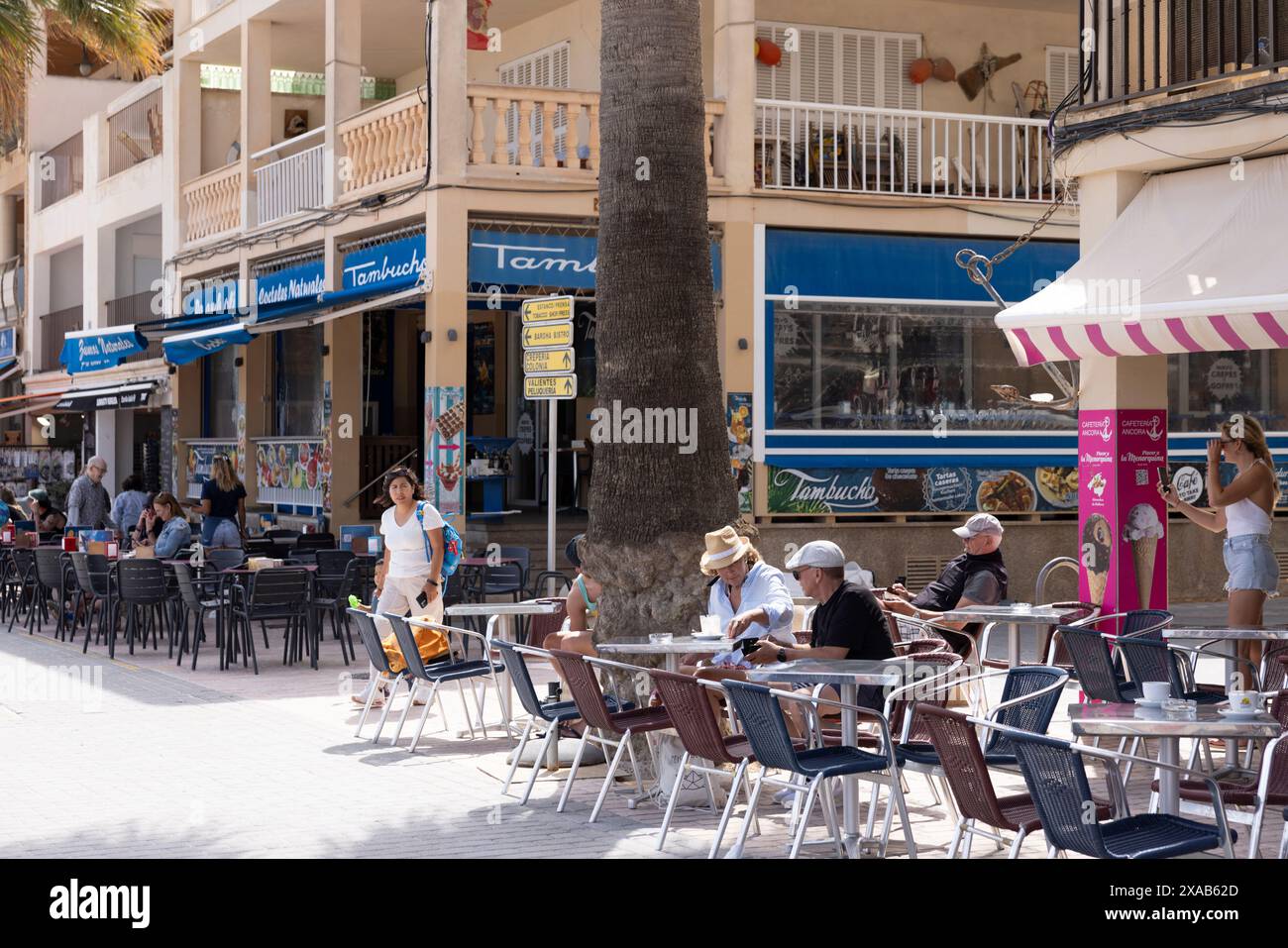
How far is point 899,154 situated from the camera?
21.8 m

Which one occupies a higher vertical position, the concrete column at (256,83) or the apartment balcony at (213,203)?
the concrete column at (256,83)

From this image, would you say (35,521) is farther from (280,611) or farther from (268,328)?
(280,611)

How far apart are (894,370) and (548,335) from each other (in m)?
7.04

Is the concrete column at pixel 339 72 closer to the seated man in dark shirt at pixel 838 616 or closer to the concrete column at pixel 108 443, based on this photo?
the seated man in dark shirt at pixel 838 616

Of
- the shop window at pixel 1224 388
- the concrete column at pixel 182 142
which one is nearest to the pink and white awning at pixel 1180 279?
the shop window at pixel 1224 388

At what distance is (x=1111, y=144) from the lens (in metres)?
12.9

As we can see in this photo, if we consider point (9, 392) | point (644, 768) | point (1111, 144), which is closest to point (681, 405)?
point (644, 768)

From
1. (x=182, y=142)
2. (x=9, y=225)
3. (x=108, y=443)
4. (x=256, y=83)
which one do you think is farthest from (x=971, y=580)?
(x=9, y=225)

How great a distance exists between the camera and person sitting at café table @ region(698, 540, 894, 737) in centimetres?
885

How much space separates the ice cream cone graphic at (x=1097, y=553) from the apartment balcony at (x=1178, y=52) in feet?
9.69

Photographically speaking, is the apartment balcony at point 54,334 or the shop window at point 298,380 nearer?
the shop window at point 298,380

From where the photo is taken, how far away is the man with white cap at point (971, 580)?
481 inches

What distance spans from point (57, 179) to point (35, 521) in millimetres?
16781

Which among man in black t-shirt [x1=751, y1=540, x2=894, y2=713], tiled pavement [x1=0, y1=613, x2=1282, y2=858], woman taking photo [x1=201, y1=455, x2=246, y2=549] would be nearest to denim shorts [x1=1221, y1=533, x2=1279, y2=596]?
tiled pavement [x1=0, y1=613, x2=1282, y2=858]
